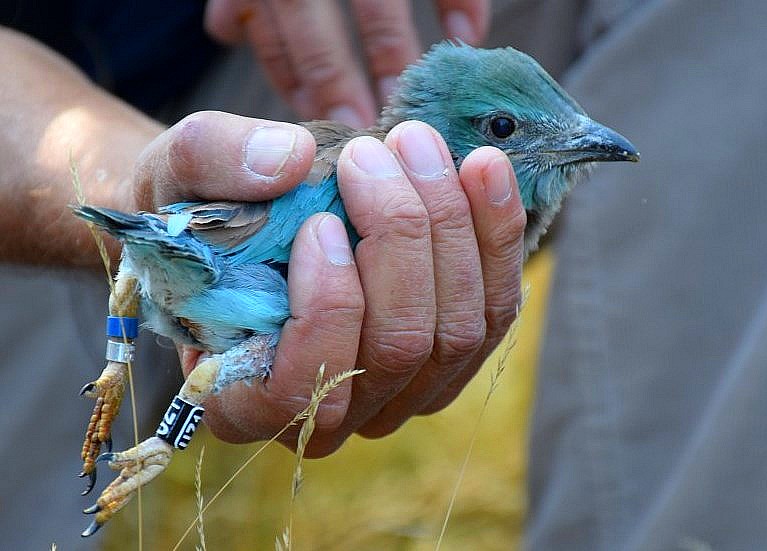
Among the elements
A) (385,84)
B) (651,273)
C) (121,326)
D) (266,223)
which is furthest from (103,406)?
(651,273)

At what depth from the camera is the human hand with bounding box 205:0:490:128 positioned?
4.31 m

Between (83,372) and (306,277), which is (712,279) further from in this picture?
(83,372)

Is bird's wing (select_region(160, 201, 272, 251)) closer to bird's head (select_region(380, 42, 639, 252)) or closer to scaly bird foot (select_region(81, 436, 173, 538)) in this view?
scaly bird foot (select_region(81, 436, 173, 538))

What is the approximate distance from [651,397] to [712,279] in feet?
2.00

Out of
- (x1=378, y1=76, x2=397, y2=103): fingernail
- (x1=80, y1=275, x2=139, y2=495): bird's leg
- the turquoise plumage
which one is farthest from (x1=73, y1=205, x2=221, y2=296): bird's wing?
(x1=378, y1=76, x2=397, y2=103): fingernail

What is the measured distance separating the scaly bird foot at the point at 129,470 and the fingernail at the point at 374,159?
3.14 ft

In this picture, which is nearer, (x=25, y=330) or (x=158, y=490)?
(x=25, y=330)

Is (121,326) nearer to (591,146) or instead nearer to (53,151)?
(53,151)

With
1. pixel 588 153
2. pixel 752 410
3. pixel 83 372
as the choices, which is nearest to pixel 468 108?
pixel 588 153

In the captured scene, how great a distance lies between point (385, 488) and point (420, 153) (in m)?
2.77

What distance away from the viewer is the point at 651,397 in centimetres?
487

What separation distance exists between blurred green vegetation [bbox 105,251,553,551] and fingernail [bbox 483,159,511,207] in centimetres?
227

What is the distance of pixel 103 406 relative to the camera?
308cm

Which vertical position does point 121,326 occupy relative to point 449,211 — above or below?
below
